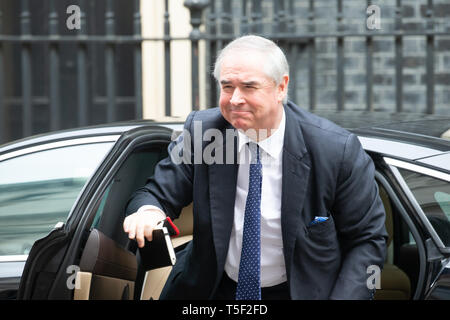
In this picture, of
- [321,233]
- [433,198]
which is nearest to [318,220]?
[321,233]

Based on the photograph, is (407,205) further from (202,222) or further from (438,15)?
(438,15)

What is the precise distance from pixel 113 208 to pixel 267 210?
0.71 metres

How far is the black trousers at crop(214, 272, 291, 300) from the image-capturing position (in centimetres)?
259

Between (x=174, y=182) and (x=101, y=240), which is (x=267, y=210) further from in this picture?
(x=101, y=240)

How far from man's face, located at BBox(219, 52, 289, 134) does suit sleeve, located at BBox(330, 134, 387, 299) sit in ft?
0.97

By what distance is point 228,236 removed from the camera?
8.30ft

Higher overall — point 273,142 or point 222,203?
point 273,142

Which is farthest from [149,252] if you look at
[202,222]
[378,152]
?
[378,152]

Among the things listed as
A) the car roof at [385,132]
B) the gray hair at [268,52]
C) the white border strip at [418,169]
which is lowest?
the white border strip at [418,169]

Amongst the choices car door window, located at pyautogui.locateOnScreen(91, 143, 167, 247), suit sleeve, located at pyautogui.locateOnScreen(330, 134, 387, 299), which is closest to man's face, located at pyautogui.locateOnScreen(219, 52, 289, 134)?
suit sleeve, located at pyautogui.locateOnScreen(330, 134, 387, 299)

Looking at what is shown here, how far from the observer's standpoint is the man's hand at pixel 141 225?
2373mm

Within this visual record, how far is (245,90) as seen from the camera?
8.00 ft

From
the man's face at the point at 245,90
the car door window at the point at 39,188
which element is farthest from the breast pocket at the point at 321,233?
the car door window at the point at 39,188

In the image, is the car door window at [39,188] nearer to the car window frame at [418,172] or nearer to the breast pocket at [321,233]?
the breast pocket at [321,233]
